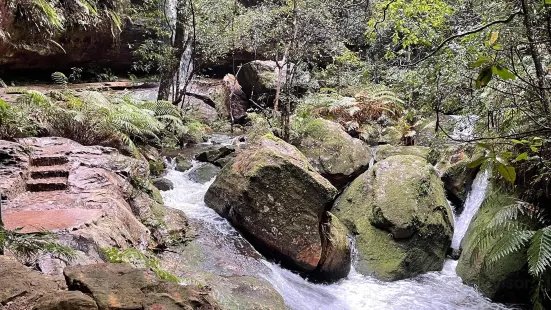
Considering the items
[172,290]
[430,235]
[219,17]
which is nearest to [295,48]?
[219,17]

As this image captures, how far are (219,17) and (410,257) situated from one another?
9331 mm

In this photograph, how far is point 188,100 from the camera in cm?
1327

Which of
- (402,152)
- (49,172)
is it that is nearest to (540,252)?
(402,152)

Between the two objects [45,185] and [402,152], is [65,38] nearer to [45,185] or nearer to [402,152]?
[45,185]

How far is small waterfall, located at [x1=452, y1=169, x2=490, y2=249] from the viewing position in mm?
6977

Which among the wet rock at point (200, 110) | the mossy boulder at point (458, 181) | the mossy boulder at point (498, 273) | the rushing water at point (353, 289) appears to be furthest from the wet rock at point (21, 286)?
the wet rock at point (200, 110)

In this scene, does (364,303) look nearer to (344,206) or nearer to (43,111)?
(344,206)

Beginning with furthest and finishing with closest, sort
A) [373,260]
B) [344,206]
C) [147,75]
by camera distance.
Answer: [147,75]
[344,206]
[373,260]

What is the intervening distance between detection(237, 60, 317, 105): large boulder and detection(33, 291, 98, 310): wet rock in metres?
11.2

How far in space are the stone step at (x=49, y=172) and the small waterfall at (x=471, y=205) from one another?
6.19 meters

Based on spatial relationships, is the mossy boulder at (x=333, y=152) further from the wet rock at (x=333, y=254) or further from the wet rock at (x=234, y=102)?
the wet rock at (x=234, y=102)

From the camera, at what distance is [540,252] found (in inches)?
167

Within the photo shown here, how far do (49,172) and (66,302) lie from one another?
365cm

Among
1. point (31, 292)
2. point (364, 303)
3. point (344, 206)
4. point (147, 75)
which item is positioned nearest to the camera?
point (31, 292)
